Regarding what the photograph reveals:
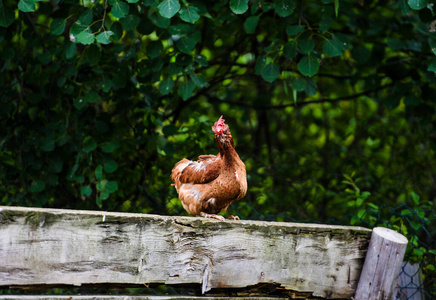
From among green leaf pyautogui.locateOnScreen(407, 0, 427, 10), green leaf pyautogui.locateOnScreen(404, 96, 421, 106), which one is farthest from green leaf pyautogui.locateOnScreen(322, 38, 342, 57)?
green leaf pyautogui.locateOnScreen(404, 96, 421, 106)

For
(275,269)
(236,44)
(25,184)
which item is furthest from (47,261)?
(236,44)

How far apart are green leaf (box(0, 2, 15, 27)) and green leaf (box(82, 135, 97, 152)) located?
878 mm

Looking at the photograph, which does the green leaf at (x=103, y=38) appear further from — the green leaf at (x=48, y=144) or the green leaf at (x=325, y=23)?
the green leaf at (x=325, y=23)

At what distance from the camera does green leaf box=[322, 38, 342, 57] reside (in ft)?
9.95

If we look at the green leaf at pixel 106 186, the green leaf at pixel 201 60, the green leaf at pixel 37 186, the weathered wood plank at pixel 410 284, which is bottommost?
the weathered wood plank at pixel 410 284

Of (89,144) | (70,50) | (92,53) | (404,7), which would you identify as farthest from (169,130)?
(404,7)

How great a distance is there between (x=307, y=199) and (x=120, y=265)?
10.7ft

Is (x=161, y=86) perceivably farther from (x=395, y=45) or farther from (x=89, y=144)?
(x=395, y=45)

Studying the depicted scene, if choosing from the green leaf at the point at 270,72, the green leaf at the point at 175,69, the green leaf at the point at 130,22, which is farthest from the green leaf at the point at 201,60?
the green leaf at the point at 130,22

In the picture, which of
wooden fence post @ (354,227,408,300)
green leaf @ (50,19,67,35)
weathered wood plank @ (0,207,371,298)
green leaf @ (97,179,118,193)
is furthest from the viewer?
green leaf @ (97,179,118,193)

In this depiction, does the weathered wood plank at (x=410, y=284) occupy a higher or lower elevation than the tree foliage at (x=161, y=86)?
lower

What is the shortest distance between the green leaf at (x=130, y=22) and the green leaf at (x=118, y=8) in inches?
7.1

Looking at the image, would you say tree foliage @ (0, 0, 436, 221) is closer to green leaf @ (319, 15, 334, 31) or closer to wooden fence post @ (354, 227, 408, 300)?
green leaf @ (319, 15, 334, 31)

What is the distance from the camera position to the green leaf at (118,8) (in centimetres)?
260
